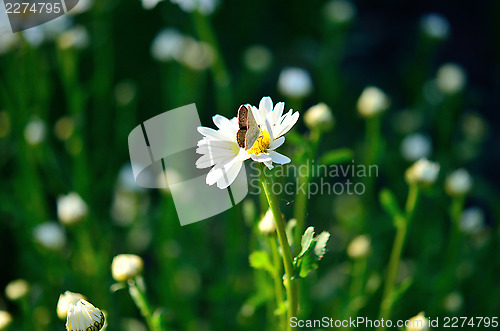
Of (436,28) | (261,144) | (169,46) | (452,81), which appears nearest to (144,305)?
(261,144)

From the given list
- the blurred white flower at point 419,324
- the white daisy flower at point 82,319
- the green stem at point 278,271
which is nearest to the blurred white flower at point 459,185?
the blurred white flower at point 419,324

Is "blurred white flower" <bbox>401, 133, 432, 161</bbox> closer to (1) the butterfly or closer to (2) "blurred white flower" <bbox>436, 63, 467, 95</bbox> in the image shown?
(2) "blurred white flower" <bbox>436, 63, 467, 95</bbox>

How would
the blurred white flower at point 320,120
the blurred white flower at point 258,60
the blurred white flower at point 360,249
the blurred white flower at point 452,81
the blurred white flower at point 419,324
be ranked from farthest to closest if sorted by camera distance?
the blurred white flower at point 258,60
the blurred white flower at point 452,81
the blurred white flower at point 360,249
the blurred white flower at point 320,120
the blurred white flower at point 419,324

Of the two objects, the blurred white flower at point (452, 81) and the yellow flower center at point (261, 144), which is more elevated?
the yellow flower center at point (261, 144)

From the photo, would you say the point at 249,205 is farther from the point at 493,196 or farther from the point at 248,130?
the point at 493,196

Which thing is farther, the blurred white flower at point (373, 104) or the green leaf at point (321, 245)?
the blurred white flower at point (373, 104)

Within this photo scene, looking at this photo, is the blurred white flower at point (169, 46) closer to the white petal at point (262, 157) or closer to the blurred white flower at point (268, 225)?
the blurred white flower at point (268, 225)
